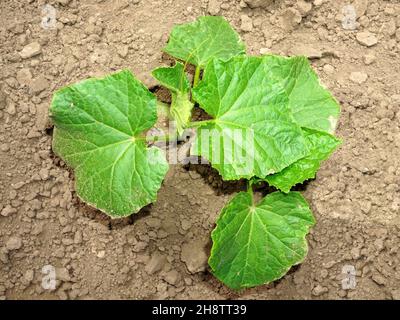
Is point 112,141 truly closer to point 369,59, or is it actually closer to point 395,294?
point 369,59

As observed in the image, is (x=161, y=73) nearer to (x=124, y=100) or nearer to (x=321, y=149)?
(x=124, y=100)

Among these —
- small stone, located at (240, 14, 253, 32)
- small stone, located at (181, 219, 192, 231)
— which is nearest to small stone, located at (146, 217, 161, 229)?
small stone, located at (181, 219, 192, 231)

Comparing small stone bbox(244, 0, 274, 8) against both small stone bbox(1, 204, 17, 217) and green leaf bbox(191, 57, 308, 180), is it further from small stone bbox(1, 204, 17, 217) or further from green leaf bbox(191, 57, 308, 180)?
small stone bbox(1, 204, 17, 217)

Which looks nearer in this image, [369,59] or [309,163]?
[309,163]

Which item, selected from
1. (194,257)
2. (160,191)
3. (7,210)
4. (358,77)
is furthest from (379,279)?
(7,210)

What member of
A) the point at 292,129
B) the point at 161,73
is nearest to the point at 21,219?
the point at 161,73
